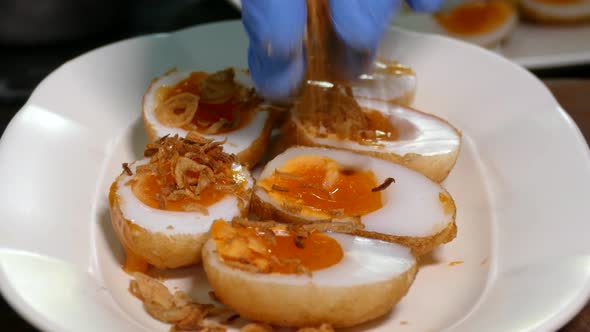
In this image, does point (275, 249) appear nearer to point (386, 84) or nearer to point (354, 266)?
point (354, 266)

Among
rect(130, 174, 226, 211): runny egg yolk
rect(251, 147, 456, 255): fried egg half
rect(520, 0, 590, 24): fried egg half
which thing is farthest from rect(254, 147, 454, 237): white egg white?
rect(520, 0, 590, 24): fried egg half

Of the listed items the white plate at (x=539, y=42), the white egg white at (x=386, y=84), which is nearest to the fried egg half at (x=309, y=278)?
the white egg white at (x=386, y=84)

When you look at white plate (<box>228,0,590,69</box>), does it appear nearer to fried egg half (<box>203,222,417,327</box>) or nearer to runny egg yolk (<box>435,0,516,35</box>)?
runny egg yolk (<box>435,0,516,35</box>)

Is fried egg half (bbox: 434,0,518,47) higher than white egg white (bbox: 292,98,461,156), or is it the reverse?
white egg white (bbox: 292,98,461,156)

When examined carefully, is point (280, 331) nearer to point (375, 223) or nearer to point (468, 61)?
point (375, 223)

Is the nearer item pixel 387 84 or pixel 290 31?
pixel 290 31

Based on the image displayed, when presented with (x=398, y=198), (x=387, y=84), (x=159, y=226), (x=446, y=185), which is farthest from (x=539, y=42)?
(x=159, y=226)
